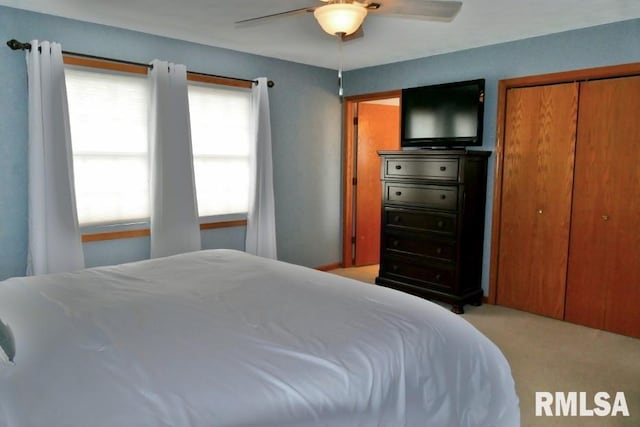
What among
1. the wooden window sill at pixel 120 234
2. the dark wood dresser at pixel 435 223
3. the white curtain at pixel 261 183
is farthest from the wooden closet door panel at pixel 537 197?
the wooden window sill at pixel 120 234

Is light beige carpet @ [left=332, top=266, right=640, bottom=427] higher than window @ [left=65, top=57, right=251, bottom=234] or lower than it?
lower

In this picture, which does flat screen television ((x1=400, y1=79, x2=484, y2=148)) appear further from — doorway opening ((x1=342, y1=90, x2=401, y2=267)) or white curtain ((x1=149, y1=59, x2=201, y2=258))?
white curtain ((x1=149, y1=59, x2=201, y2=258))

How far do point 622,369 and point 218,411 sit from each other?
288 cm

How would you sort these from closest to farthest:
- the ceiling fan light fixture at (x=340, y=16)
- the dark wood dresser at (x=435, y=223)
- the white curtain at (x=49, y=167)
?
the ceiling fan light fixture at (x=340, y=16) → the white curtain at (x=49, y=167) → the dark wood dresser at (x=435, y=223)

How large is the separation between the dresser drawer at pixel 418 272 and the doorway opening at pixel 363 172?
1107mm

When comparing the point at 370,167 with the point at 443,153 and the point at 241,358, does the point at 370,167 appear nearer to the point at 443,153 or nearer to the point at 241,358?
the point at 443,153

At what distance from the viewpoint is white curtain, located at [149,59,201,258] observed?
3818mm

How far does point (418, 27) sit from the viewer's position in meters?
3.62

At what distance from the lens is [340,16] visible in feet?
7.30

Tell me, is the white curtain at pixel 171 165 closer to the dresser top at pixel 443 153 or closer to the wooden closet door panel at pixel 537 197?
the dresser top at pixel 443 153

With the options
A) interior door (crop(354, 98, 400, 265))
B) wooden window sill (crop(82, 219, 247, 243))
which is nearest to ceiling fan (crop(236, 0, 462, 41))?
wooden window sill (crop(82, 219, 247, 243))

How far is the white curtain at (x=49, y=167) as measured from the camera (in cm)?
324

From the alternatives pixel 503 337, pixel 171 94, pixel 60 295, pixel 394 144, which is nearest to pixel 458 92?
pixel 394 144

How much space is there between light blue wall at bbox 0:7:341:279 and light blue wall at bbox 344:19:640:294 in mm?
737
